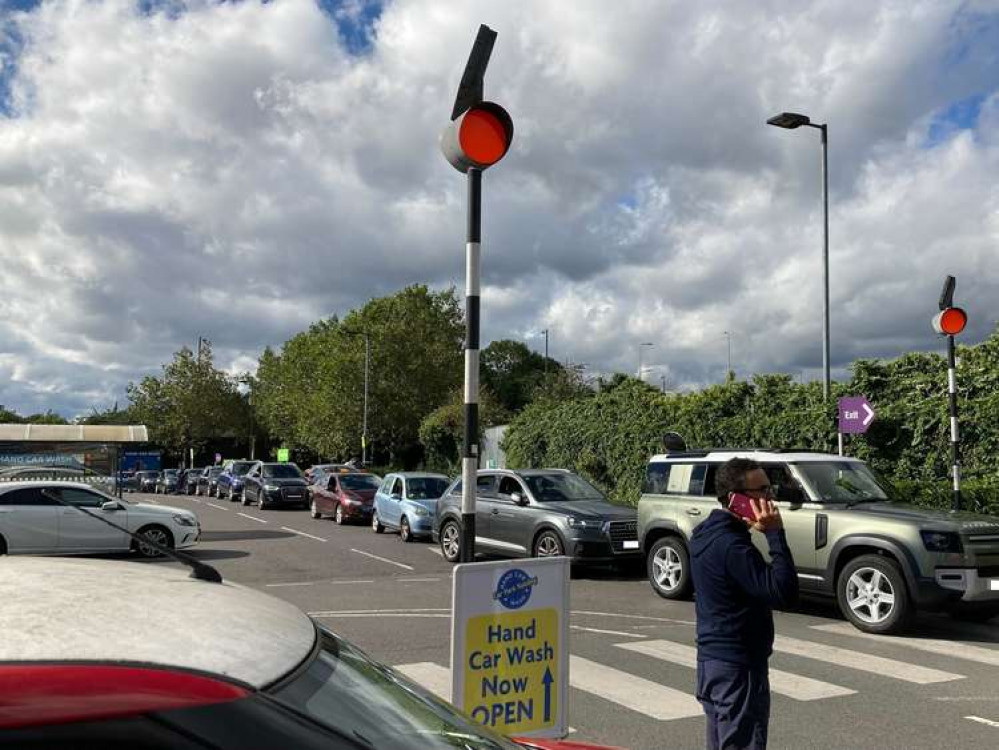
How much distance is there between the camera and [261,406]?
76375 mm

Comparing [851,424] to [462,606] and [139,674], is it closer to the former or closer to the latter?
[462,606]

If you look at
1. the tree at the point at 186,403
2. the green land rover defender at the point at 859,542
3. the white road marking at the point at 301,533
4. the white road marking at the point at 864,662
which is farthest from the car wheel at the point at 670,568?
the tree at the point at 186,403

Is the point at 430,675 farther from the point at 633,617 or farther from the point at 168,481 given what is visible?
the point at 168,481

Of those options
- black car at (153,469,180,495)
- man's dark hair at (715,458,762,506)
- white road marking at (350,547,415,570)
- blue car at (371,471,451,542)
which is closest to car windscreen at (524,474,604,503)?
white road marking at (350,547,415,570)

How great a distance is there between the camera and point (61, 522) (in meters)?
16.4

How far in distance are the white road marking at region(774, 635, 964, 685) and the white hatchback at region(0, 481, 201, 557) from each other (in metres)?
11.1

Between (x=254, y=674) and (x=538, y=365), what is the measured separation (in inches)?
3806

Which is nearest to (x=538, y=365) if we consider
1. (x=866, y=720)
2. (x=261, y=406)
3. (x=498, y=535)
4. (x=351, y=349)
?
(x=261, y=406)

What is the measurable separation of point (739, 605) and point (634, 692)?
334cm

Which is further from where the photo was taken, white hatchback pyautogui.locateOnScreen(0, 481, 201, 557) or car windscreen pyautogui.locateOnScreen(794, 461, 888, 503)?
white hatchback pyautogui.locateOnScreen(0, 481, 201, 557)

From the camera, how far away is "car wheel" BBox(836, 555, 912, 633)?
30.8 feet

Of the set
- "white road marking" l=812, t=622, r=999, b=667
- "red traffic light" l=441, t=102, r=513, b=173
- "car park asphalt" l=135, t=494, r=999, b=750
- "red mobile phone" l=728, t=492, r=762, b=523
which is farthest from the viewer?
"white road marking" l=812, t=622, r=999, b=667

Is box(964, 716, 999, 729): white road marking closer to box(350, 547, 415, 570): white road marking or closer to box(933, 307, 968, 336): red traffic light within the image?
box(933, 307, 968, 336): red traffic light

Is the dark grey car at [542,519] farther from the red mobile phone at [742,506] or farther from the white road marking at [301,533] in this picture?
the red mobile phone at [742,506]
